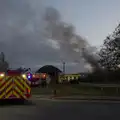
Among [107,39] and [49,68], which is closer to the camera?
[107,39]

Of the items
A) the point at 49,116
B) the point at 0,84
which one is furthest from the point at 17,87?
the point at 49,116

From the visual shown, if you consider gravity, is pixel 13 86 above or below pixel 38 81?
below

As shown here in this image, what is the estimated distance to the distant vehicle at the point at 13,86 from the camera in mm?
22847

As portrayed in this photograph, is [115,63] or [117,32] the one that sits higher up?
[117,32]

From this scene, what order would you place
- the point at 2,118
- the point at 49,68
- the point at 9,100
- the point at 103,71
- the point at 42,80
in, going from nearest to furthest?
the point at 2,118, the point at 9,100, the point at 103,71, the point at 42,80, the point at 49,68

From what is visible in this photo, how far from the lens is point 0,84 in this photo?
23.0m

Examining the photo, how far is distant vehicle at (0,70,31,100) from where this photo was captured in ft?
75.0

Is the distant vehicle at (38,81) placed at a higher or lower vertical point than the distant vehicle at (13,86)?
higher

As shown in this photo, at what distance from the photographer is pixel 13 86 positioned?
23125 millimetres

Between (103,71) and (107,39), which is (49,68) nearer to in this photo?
(107,39)

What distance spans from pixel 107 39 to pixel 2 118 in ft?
102

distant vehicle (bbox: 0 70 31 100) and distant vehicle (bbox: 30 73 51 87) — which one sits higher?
distant vehicle (bbox: 30 73 51 87)

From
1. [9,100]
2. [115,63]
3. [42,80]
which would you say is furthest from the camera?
[42,80]

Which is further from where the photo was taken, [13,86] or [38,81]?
[38,81]
